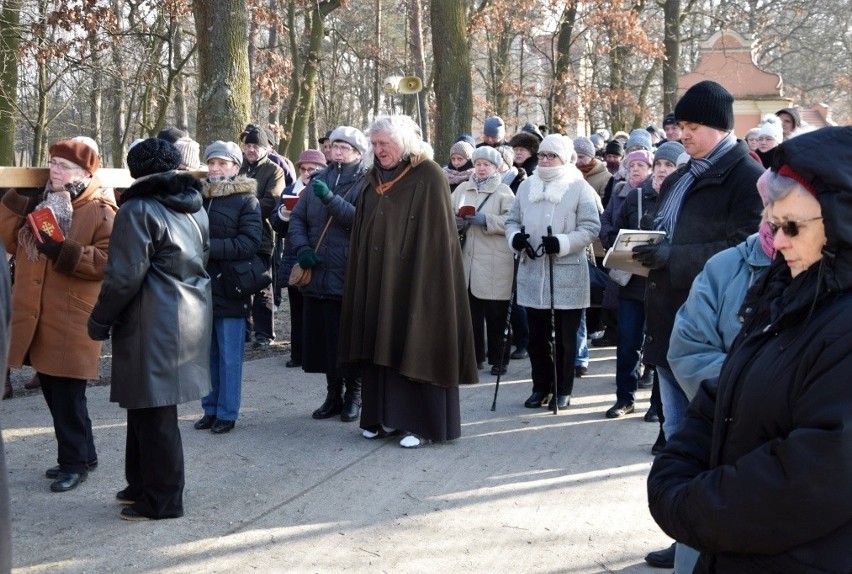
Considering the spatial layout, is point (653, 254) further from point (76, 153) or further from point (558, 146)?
point (76, 153)

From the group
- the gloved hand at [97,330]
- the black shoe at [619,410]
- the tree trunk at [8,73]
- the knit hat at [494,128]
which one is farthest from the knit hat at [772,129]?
the tree trunk at [8,73]

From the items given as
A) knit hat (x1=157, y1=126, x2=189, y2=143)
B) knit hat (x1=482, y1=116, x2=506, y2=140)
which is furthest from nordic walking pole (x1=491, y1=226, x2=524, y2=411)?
knit hat (x1=482, y1=116, x2=506, y2=140)

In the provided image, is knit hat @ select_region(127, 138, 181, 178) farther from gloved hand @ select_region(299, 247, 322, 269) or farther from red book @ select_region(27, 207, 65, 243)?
gloved hand @ select_region(299, 247, 322, 269)

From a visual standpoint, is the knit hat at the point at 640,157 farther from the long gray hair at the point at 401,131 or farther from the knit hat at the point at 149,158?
the knit hat at the point at 149,158

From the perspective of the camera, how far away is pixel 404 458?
661 centimetres

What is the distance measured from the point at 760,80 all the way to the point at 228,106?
103 ft

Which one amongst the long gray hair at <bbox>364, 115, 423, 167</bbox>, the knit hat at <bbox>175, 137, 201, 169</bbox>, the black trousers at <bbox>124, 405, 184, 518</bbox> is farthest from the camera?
the knit hat at <bbox>175, 137, 201, 169</bbox>

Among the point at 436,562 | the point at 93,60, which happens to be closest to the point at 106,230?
the point at 436,562

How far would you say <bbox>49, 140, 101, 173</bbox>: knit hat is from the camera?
5766 millimetres

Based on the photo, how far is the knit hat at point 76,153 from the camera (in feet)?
18.9

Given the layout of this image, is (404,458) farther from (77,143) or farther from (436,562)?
(77,143)

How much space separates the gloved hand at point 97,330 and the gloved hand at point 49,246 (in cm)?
68

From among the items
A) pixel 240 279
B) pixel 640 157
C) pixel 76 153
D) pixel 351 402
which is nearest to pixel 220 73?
pixel 240 279

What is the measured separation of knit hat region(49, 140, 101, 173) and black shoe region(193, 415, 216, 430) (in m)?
2.16
